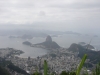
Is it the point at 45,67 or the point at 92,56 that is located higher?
the point at 45,67

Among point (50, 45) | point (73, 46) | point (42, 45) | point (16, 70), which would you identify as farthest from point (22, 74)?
point (42, 45)

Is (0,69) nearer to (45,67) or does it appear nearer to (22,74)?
(22,74)

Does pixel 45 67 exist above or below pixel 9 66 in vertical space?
above

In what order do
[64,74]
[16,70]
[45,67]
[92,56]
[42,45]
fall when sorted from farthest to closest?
1. [42,45]
2. [92,56]
3. [16,70]
4. [64,74]
5. [45,67]

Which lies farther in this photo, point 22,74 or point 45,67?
point 22,74

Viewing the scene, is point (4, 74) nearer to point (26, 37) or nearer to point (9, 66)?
point (9, 66)

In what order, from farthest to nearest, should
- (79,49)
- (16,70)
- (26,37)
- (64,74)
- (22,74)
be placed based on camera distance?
(26,37) < (79,49) < (16,70) < (22,74) < (64,74)

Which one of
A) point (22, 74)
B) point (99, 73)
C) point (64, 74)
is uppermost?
point (99, 73)

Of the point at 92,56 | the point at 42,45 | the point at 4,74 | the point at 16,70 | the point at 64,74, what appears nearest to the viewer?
the point at 64,74

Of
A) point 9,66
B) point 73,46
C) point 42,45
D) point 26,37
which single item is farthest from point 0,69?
point 26,37
